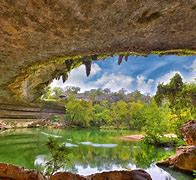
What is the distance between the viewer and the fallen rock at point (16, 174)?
636 centimetres

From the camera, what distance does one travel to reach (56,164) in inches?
321

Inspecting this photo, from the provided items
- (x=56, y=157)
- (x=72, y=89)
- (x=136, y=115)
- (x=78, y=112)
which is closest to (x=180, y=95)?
(x=56, y=157)

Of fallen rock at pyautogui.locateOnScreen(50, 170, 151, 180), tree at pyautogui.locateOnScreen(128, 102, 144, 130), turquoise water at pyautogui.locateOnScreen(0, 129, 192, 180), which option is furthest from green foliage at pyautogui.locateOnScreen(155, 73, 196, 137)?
tree at pyautogui.locateOnScreen(128, 102, 144, 130)

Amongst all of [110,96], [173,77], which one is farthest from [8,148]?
[110,96]

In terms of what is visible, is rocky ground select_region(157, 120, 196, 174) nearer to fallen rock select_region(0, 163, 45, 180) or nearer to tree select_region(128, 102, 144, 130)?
fallen rock select_region(0, 163, 45, 180)

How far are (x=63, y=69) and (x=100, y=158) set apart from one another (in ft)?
22.9

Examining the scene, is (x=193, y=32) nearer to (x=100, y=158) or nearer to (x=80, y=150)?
(x=100, y=158)

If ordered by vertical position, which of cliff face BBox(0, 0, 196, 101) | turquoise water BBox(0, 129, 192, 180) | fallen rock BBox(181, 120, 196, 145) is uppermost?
cliff face BBox(0, 0, 196, 101)

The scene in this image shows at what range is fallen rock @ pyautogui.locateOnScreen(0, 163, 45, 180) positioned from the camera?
6355 millimetres

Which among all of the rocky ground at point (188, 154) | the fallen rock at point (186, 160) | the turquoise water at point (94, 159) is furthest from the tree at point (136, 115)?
the rocky ground at point (188, 154)

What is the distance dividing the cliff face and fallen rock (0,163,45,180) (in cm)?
257

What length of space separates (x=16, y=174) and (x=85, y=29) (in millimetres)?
4424

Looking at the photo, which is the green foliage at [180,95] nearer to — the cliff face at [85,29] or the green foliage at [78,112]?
the cliff face at [85,29]

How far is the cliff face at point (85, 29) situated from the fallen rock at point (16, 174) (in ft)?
8.42
